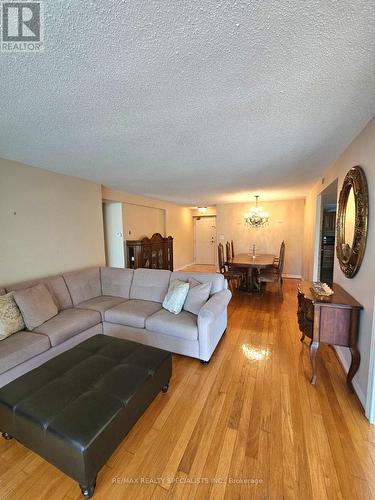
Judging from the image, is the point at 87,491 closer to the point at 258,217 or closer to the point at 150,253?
the point at 150,253

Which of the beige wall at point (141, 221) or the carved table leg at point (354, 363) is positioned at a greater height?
the beige wall at point (141, 221)

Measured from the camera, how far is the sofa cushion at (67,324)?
2146 millimetres

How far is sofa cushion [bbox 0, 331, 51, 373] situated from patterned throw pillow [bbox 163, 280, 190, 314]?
1.25m

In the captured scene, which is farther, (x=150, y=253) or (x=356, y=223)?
(x=150, y=253)

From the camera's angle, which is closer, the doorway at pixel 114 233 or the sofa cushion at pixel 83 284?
the sofa cushion at pixel 83 284

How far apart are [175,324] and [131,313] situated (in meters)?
0.61

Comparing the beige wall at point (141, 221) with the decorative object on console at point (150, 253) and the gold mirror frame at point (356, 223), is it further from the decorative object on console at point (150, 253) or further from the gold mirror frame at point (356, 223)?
the gold mirror frame at point (356, 223)

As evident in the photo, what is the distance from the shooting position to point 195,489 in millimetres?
1162

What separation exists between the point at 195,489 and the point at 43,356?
5.53 ft

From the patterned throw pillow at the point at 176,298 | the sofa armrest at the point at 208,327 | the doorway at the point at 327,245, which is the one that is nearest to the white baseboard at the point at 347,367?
the sofa armrest at the point at 208,327

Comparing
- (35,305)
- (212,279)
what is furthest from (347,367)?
(35,305)

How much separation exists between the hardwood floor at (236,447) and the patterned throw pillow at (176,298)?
62 centimetres

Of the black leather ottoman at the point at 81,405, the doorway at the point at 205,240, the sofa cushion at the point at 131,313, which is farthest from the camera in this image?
the doorway at the point at 205,240

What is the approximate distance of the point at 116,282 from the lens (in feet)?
10.7
